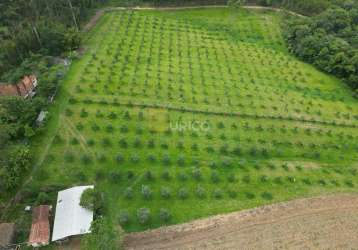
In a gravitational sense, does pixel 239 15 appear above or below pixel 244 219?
above

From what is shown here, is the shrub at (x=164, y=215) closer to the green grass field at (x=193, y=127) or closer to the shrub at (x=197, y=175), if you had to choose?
the green grass field at (x=193, y=127)

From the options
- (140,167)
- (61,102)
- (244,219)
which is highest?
(61,102)

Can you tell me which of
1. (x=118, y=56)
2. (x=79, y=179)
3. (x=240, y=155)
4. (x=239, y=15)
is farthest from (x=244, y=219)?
(x=239, y=15)

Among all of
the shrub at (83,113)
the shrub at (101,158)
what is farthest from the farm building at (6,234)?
the shrub at (83,113)

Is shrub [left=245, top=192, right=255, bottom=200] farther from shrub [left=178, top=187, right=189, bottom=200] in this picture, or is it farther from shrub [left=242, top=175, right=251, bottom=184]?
→ shrub [left=178, top=187, right=189, bottom=200]

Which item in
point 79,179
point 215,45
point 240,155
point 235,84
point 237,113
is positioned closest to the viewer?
point 79,179

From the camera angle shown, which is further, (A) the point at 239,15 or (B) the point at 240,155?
(A) the point at 239,15

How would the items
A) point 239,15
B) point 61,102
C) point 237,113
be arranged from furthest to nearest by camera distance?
point 239,15 < point 237,113 < point 61,102

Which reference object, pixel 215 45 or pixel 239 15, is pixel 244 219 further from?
pixel 239 15
